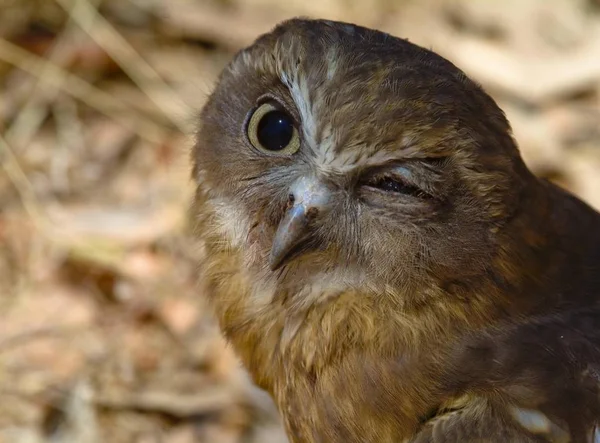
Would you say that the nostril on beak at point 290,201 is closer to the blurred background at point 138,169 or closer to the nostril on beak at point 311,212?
the nostril on beak at point 311,212

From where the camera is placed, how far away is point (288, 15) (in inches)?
200

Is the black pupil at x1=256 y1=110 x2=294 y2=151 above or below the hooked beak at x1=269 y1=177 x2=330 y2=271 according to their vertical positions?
above

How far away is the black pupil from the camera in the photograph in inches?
77.4

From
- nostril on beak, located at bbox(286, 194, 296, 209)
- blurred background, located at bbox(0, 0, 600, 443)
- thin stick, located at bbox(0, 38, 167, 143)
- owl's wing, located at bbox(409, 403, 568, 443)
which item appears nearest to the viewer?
Answer: owl's wing, located at bbox(409, 403, 568, 443)

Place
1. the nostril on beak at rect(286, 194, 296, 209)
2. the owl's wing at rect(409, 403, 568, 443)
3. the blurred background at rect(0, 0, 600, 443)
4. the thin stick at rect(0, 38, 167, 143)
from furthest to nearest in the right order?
the thin stick at rect(0, 38, 167, 143) → the blurred background at rect(0, 0, 600, 443) → the nostril on beak at rect(286, 194, 296, 209) → the owl's wing at rect(409, 403, 568, 443)

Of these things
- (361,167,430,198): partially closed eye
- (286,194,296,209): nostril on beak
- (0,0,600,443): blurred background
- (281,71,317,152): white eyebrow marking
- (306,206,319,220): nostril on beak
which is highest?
(0,0,600,443): blurred background

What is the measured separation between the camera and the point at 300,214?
1.85 metres

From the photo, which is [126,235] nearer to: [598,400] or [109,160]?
[109,160]

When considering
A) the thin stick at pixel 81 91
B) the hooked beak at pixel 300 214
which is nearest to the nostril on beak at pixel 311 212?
the hooked beak at pixel 300 214

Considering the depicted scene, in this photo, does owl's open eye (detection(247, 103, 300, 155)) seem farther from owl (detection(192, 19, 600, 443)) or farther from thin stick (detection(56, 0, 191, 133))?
thin stick (detection(56, 0, 191, 133))

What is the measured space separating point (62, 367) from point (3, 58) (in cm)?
185

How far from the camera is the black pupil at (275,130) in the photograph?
1965 mm

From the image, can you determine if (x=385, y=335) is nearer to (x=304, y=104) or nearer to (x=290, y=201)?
(x=290, y=201)

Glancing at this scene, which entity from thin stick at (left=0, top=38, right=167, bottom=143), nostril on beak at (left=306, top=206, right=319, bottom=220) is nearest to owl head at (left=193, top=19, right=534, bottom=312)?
nostril on beak at (left=306, top=206, right=319, bottom=220)
